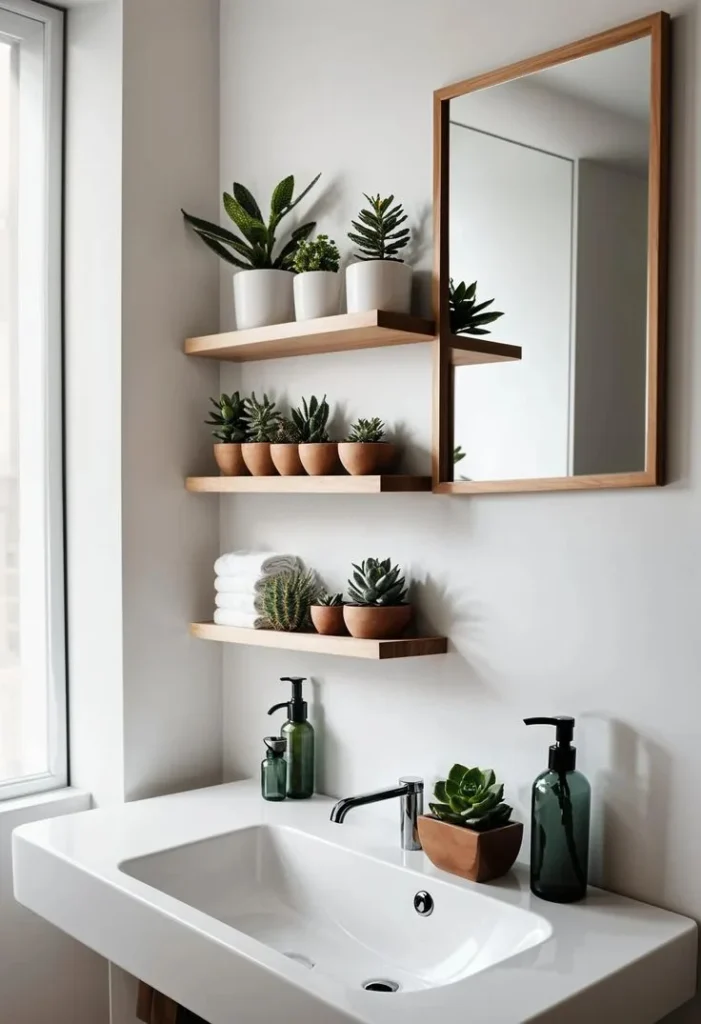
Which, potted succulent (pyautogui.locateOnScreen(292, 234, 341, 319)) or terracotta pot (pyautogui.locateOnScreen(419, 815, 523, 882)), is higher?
potted succulent (pyautogui.locateOnScreen(292, 234, 341, 319))

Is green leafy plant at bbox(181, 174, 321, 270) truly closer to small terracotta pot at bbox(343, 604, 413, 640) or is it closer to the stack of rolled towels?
the stack of rolled towels

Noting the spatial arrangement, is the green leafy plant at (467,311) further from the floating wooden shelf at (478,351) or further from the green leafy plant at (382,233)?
the green leafy plant at (382,233)

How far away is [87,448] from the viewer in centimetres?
Result: 210

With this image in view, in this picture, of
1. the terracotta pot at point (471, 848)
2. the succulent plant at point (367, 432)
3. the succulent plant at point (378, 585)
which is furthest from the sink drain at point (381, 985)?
the succulent plant at point (367, 432)

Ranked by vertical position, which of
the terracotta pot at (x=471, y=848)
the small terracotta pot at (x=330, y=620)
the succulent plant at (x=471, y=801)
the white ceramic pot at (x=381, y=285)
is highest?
the white ceramic pot at (x=381, y=285)

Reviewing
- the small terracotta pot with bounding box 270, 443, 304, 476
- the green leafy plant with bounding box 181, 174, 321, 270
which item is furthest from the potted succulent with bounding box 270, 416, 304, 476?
the green leafy plant with bounding box 181, 174, 321, 270

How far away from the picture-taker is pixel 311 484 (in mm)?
1838

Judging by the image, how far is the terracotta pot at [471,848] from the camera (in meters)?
1.53

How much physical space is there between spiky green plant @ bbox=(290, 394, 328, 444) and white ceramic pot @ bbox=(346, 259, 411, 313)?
22cm

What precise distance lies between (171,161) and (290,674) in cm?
105

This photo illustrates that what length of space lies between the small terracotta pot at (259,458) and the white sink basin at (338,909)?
2.10 feet

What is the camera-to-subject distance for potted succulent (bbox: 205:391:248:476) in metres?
2.03

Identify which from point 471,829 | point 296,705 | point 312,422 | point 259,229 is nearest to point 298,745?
point 296,705

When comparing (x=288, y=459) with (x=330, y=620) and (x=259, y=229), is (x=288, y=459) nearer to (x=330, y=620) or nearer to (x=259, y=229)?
(x=330, y=620)
